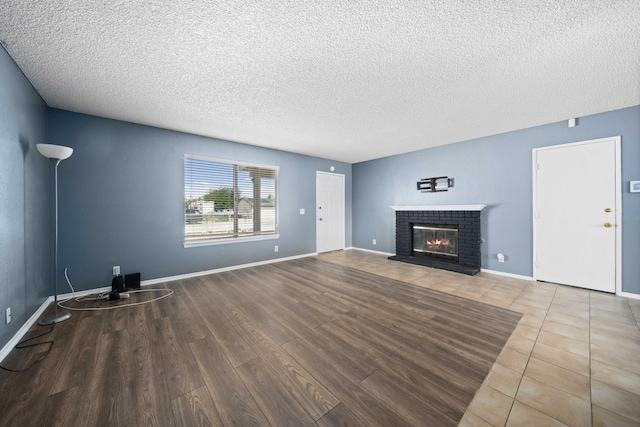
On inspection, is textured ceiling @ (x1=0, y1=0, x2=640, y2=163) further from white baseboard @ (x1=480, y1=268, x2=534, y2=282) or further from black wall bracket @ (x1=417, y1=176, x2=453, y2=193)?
white baseboard @ (x1=480, y1=268, x2=534, y2=282)

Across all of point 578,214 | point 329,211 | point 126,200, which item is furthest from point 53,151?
point 578,214

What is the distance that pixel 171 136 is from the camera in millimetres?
3795

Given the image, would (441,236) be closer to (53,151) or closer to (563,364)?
(563,364)

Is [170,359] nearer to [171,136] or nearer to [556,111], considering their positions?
[171,136]

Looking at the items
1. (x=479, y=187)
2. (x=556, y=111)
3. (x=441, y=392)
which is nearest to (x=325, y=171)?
(x=479, y=187)

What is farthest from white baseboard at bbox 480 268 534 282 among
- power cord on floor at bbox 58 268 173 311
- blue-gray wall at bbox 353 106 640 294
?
power cord on floor at bbox 58 268 173 311

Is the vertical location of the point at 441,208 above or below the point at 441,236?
above

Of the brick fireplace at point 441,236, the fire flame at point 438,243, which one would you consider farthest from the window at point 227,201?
the fire flame at point 438,243

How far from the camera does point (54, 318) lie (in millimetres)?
2395

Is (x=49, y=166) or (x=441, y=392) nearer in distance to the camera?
(x=441, y=392)

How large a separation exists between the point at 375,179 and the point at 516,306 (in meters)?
3.97

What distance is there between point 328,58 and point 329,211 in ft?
14.2

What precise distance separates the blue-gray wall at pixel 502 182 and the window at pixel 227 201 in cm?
283

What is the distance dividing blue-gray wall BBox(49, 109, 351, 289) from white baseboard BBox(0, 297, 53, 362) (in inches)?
17.6
